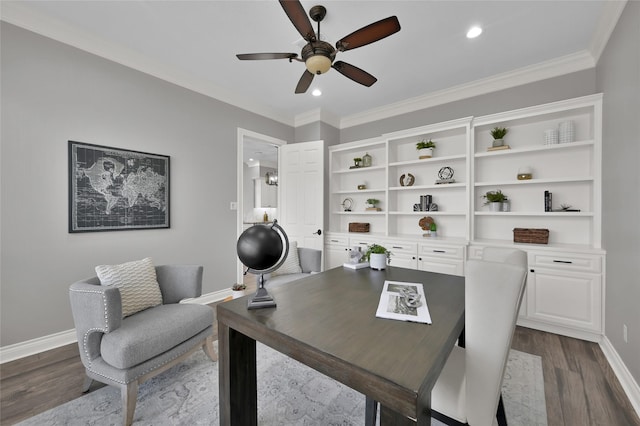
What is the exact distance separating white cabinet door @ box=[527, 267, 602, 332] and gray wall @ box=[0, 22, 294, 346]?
3.70 meters

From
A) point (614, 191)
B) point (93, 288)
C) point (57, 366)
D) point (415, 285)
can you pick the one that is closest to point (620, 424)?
point (415, 285)

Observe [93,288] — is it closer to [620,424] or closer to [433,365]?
[433,365]

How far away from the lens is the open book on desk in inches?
41.1

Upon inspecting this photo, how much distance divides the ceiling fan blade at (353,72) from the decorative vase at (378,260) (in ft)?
4.63

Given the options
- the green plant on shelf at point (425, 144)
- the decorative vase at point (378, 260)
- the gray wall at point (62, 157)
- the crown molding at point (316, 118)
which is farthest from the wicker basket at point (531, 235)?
the gray wall at point (62, 157)

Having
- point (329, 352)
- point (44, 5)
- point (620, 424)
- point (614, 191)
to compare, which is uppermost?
point (44, 5)

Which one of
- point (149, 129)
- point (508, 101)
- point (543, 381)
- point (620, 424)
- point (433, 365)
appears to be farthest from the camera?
point (508, 101)

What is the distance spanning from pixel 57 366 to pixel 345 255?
124 inches

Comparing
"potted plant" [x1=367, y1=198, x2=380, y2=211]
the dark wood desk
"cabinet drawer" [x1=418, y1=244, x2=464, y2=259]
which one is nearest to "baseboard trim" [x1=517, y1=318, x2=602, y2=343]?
"cabinet drawer" [x1=418, y1=244, x2=464, y2=259]

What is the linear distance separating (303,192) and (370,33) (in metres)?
2.63

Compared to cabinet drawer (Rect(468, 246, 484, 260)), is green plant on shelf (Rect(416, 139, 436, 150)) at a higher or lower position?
higher

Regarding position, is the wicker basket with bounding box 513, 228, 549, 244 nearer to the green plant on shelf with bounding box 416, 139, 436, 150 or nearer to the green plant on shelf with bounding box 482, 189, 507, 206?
the green plant on shelf with bounding box 482, 189, 507, 206

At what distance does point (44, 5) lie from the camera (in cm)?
202

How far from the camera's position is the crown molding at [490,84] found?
266 centimetres
